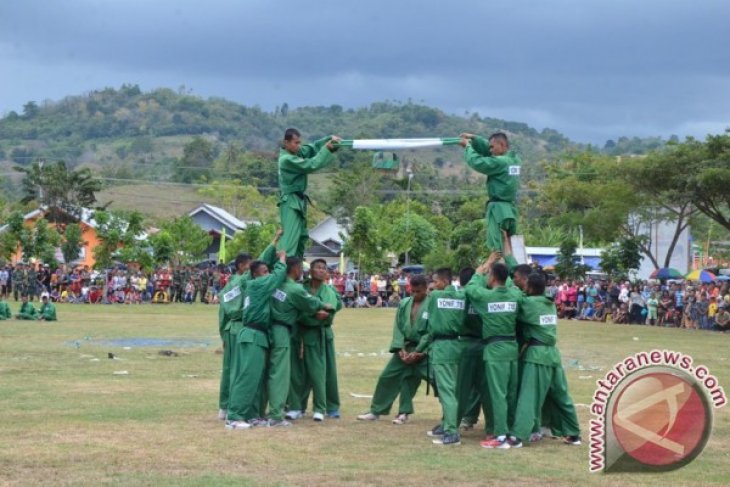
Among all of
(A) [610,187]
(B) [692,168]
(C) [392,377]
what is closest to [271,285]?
(C) [392,377]

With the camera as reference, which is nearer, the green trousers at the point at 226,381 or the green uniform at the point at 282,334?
the green uniform at the point at 282,334

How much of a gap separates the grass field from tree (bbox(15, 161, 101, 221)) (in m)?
51.1

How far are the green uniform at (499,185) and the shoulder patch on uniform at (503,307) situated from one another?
1.49 m

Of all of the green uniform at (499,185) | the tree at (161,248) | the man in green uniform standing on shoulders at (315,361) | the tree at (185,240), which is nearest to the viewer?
the green uniform at (499,185)

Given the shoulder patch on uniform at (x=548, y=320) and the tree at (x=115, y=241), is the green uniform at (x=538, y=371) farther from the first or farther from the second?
the tree at (x=115, y=241)

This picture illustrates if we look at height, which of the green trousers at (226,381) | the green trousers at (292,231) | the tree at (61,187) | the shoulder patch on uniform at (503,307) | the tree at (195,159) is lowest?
the green trousers at (226,381)

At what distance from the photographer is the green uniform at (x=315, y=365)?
15758 mm

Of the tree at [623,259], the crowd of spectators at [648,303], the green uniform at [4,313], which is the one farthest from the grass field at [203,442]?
the tree at [623,259]

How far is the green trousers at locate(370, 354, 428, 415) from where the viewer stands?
51.1 feet

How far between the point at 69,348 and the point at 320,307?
12542 mm

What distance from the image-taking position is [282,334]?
15.2m

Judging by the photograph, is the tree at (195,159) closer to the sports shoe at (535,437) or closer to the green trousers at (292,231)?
the green trousers at (292,231)

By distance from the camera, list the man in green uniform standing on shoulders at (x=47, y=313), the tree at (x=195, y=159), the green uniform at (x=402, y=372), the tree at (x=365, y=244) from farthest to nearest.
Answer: the tree at (x=195, y=159) → the tree at (x=365, y=244) → the man in green uniform standing on shoulders at (x=47, y=313) → the green uniform at (x=402, y=372)

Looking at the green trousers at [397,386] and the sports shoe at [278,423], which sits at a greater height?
the green trousers at [397,386]
